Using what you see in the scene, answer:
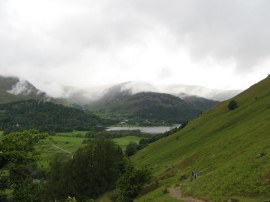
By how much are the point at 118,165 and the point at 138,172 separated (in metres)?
35.6

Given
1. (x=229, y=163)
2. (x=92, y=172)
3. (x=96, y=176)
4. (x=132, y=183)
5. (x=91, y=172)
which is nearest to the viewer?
(x=229, y=163)

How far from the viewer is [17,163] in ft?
88.9

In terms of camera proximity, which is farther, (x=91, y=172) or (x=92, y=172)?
(x=91, y=172)

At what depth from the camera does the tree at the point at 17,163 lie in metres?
A: 26.7

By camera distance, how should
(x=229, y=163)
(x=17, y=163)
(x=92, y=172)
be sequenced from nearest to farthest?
(x=17, y=163), (x=229, y=163), (x=92, y=172)

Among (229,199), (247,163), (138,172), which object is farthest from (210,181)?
(138,172)

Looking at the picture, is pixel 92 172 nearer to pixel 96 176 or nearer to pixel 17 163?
pixel 96 176

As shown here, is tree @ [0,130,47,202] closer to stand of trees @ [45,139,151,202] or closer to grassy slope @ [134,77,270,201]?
grassy slope @ [134,77,270,201]

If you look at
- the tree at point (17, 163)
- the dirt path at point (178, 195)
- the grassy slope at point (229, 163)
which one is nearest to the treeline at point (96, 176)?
the grassy slope at point (229, 163)

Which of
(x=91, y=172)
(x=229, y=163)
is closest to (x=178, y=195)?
(x=229, y=163)

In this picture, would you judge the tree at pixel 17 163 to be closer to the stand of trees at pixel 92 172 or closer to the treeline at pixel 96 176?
the treeline at pixel 96 176

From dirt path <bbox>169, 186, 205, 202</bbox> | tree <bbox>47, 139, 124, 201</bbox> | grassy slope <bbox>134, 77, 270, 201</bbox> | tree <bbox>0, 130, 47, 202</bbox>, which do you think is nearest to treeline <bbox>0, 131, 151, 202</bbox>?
tree <bbox>47, 139, 124, 201</bbox>

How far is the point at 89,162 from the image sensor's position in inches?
3666

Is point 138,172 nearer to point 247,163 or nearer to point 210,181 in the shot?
point 210,181
